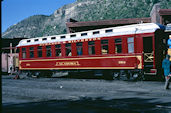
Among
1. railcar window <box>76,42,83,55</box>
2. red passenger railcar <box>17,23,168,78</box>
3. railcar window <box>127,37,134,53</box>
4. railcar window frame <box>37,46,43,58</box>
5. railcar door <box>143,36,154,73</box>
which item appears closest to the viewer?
railcar door <box>143,36,154,73</box>

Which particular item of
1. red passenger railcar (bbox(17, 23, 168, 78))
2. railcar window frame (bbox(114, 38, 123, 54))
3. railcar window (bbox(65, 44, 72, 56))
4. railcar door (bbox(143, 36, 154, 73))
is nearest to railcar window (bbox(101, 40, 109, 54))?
red passenger railcar (bbox(17, 23, 168, 78))

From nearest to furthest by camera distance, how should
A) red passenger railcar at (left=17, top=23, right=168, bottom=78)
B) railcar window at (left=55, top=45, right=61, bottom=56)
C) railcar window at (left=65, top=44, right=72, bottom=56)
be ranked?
1. red passenger railcar at (left=17, top=23, right=168, bottom=78)
2. railcar window at (left=65, top=44, right=72, bottom=56)
3. railcar window at (left=55, top=45, right=61, bottom=56)

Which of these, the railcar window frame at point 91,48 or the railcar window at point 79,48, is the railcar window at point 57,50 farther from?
the railcar window frame at point 91,48

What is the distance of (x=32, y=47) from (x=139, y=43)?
35.8ft

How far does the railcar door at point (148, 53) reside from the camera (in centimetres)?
1639

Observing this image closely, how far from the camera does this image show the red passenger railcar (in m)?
16.5

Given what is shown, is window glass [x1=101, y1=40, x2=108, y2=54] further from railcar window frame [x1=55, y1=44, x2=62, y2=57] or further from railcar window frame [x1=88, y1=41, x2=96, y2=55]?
railcar window frame [x1=55, y1=44, x2=62, y2=57]

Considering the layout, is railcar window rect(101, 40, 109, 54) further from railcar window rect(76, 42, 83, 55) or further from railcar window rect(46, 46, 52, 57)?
railcar window rect(46, 46, 52, 57)

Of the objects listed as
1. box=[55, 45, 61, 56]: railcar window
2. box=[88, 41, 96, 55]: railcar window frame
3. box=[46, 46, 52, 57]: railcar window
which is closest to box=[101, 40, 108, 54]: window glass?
box=[88, 41, 96, 55]: railcar window frame

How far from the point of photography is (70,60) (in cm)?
2038

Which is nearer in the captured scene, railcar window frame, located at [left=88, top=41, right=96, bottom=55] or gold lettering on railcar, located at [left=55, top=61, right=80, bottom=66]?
railcar window frame, located at [left=88, top=41, right=96, bottom=55]

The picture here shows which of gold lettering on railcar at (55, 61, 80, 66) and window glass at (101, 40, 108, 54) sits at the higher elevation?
window glass at (101, 40, 108, 54)

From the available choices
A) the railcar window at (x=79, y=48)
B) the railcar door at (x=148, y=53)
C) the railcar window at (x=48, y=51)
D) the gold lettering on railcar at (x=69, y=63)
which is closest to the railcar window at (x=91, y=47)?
→ the railcar window at (x=79, y=48)

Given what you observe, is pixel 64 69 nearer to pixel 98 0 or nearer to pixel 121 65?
pixel 121 65
